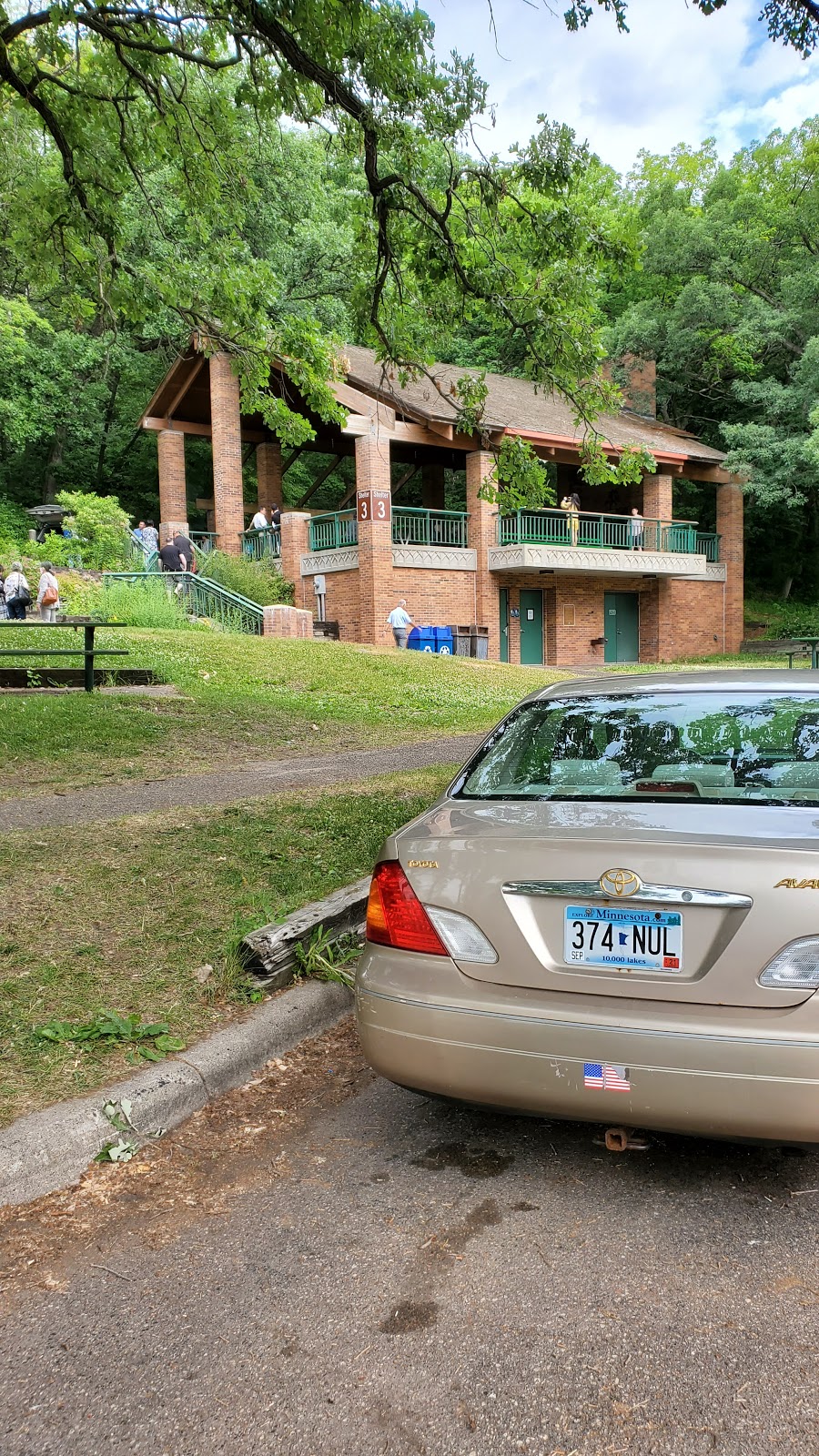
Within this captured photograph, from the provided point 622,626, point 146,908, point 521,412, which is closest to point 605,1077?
point 146,908

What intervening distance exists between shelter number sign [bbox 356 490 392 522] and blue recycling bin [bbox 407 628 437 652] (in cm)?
298

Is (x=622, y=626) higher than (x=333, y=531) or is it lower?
lower

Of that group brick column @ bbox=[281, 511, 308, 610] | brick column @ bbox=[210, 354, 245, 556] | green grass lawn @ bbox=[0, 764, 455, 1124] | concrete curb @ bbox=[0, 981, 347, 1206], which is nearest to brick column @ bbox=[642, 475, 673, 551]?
brick column @ bbox=[281, 511, 308, 610]

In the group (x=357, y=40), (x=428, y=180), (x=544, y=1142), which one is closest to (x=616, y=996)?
(x=544, y=1142)

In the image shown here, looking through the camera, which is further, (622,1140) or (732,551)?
(732,551)

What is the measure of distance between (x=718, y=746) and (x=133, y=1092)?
2322 millimetres

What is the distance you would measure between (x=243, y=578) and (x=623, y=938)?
22878 millimetres

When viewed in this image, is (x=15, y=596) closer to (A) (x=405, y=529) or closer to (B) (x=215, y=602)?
(B) (x=215, y=602)

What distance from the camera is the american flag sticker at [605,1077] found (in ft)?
8.64

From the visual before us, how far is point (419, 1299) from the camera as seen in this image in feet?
8.00

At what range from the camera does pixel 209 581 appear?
23.7 m

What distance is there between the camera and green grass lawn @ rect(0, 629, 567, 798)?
9875 millimetres

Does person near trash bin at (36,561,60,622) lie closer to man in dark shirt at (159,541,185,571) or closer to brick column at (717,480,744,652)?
man in dark shirt at (159,541,185,571)

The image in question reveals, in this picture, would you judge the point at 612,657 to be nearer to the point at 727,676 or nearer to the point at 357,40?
the point at 357,40
